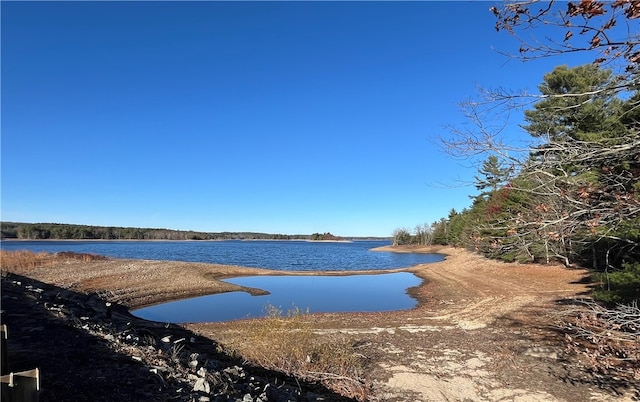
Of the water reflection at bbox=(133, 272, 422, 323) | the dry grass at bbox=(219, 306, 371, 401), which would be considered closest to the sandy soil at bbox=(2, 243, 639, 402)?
the dry grass at bbox=(219, 306, 371, 401)

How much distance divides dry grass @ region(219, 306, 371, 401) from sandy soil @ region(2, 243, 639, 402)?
43 centimetres

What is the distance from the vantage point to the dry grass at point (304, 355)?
7703 millimetres

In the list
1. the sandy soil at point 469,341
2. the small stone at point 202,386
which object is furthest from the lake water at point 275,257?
the small stone at point 202,386

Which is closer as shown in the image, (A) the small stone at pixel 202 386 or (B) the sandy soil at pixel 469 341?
(A) the small stone at pixel 202 386

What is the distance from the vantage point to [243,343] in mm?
9969

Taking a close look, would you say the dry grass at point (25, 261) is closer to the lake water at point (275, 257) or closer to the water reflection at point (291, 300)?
the water reflection at point (291, 300)

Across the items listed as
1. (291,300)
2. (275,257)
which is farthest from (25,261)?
(275,257)

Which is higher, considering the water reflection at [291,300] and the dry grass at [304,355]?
the dry grass at [304,355]

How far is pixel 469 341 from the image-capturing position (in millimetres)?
10180

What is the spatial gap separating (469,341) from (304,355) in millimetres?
4387

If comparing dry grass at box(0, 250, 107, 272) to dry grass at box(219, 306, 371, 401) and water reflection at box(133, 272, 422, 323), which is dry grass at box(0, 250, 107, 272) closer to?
water reflection at box(133, 272, 422, 323)

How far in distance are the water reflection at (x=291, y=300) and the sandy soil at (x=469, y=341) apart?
5.74 ft

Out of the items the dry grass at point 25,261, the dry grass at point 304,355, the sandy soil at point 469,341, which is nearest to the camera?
the sandy soil at point 469,341

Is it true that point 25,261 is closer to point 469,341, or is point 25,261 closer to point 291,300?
point 291,300
